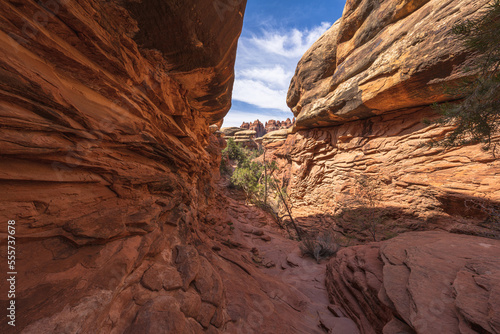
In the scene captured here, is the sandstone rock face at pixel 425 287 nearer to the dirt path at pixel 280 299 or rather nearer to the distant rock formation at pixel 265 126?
the dirt path at pixel 280 299

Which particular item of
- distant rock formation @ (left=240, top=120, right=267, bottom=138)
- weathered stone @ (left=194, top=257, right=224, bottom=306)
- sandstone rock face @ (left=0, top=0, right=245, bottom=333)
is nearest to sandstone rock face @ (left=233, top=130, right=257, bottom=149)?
distant rock formation @ (left=240, top=120, right=267, bottom=138)

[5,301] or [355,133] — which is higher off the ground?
[355,133]

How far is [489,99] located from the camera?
3.12 metres

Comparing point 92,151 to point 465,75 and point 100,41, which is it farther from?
point 465,75

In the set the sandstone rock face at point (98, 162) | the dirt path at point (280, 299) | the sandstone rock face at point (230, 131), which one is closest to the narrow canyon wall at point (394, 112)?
the dirt path at point (280, 299)

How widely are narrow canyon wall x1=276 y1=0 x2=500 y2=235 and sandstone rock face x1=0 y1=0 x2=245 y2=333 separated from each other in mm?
7227

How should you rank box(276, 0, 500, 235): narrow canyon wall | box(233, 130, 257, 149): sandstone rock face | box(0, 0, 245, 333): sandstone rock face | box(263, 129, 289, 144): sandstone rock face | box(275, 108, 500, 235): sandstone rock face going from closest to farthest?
box(0, 0, 245, 333): sandstone rock face
box(276, 0, 500, 235): narrow canyon wall
box(275, 108, 500, 235): sandstone rock face
box(263, 129, 289, 144): sandstone rock face
box(233, 130, 257, 149): sandstone rock face

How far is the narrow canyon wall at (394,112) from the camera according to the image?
5844mm

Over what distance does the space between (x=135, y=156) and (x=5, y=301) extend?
8.16 ft

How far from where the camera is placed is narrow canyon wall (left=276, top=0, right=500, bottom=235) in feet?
19.2

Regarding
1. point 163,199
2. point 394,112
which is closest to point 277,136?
point 394,112

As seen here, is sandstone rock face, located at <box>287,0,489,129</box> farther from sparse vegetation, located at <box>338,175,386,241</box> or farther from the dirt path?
the dirt path

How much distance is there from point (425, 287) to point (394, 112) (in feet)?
29.9

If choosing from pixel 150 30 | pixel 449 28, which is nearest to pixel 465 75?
pixel 449 28
